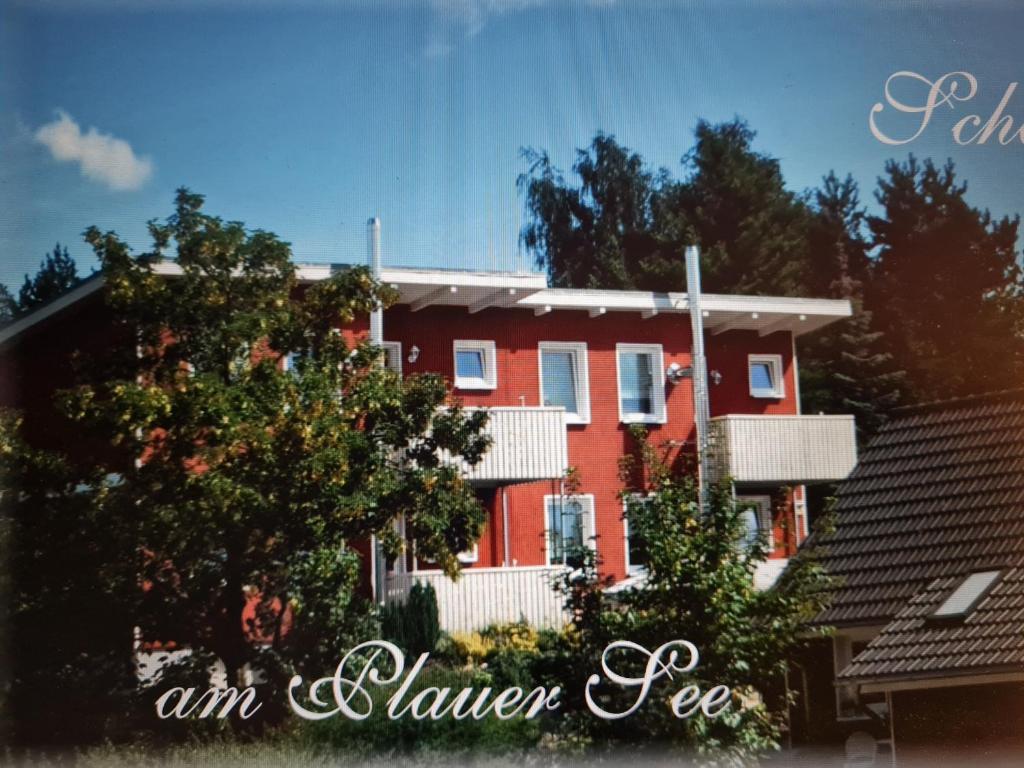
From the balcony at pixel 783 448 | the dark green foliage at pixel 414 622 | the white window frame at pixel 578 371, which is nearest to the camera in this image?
the dark green foliage at pixel 414 622

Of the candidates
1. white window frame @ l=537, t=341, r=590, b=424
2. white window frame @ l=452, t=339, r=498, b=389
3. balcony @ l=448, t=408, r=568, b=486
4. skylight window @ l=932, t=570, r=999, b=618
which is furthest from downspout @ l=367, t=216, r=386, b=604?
skylight window @ l=932, t=570, r=999, b=618

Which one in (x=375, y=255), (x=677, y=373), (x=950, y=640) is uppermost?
(x=375, y=255)

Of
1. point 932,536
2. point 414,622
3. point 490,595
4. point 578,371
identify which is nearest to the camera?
point 414,622

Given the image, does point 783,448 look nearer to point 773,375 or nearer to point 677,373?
point 773,375

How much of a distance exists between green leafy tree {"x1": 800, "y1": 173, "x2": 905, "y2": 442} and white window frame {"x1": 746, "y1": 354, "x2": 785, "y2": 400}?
11cm

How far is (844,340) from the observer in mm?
6473

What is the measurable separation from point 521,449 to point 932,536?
6.80 ft

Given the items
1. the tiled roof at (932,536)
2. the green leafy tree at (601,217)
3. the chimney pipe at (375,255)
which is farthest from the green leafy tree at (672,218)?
the tiled roof at (932,536)

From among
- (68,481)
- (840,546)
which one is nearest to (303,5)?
(68,481)

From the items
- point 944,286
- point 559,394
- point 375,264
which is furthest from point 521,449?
point 944,286

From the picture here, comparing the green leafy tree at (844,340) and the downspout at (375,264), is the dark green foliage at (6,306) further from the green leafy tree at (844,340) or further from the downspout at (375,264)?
the green leafy tree at (844,340)

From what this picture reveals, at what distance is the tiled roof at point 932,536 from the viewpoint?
600 centimetres

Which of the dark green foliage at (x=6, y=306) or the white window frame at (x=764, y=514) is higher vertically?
the dark green foliage at (x=6, y=306)

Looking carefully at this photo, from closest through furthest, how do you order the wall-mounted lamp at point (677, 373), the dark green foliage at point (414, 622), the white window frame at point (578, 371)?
1. the dark green foliage at point (414, 622)
2. the white window frame at point (578, 371)
3. the wall-mounted lamp at point (677, 373)
